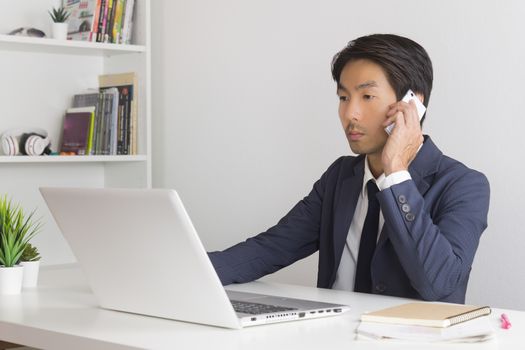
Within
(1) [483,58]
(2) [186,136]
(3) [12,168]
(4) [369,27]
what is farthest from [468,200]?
(3) [12,168]

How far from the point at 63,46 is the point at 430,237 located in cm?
209

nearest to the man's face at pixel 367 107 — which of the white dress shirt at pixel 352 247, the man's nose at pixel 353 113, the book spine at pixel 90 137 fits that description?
the man's nose at pixel 353 113

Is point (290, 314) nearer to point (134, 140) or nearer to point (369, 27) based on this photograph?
point (369, 27)

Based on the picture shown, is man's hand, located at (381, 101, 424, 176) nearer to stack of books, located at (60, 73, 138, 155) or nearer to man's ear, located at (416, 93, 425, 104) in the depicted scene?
man's ear, located at (416, 93, 425, 104)

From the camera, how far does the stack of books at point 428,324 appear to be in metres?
1.48

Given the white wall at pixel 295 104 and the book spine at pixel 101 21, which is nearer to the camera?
the white wall at pixel 295 104

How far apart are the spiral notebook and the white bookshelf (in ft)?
7.00

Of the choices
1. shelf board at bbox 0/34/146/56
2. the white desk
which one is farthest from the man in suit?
shelf board at bbox 0/34/146/56

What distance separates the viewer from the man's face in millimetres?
2266

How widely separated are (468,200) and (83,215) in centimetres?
89

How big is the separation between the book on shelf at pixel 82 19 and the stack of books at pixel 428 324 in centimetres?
233

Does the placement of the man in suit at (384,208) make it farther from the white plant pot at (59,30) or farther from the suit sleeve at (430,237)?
the white plant pot at (59,30)

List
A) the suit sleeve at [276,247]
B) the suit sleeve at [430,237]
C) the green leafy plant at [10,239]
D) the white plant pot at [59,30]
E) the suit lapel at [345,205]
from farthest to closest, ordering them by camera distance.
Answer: the white plant pot at [59,30]
the suit lapel at [345,205]
the suit sleeve at [276,247]
the green leafy plant at [10,239]
the suit sleeve at [430,237]

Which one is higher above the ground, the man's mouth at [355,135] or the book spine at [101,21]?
the book spine at [101,21]
